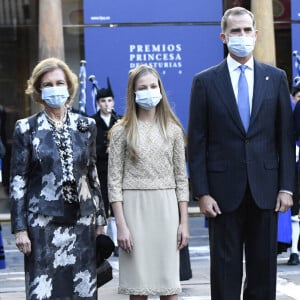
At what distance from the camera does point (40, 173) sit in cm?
637

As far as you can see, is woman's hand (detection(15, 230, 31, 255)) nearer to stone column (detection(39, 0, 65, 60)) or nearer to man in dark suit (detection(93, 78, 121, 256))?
man in dark suit (detection(93, 78, 121, 256))

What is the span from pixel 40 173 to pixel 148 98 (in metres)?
0.85

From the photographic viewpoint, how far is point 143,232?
21.8ft

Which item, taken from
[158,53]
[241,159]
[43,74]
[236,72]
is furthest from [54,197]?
[158,53]

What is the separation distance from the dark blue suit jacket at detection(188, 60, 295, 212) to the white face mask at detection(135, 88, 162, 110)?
255 millimetres

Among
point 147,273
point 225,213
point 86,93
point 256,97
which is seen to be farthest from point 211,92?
point 86,93

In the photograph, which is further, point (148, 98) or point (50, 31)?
point (50, 31)

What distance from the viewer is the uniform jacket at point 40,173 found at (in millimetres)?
6340

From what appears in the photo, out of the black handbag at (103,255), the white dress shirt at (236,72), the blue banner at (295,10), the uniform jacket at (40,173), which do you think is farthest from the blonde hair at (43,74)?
the blue banner at (295,10)

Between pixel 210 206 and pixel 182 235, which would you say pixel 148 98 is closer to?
pixel 210 206

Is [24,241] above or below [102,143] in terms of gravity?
below

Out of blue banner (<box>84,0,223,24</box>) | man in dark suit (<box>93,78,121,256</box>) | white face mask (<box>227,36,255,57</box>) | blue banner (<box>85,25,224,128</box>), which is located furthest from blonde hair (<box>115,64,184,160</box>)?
blue banner (<box>84,0,223,24</box>)

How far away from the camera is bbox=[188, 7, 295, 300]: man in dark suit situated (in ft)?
21.5

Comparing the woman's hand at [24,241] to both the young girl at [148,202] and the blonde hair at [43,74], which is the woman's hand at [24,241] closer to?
the young girl at [148,202]
